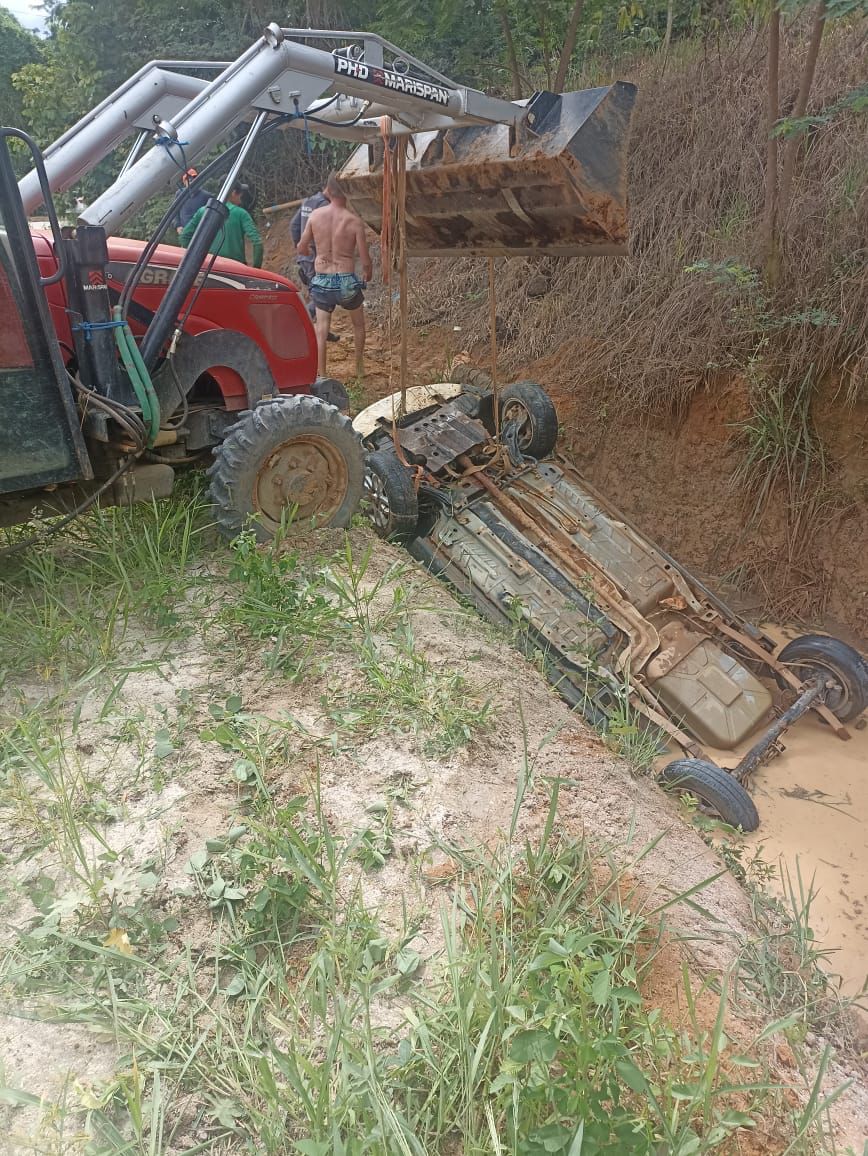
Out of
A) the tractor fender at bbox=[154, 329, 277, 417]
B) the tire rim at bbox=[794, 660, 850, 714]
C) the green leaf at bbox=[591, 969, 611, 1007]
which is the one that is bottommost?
the tire rim at bbox=[794, 660, 850, 714]

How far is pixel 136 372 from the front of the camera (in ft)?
12.4

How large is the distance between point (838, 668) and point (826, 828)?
106 cm

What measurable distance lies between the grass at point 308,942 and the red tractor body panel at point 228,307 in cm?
159

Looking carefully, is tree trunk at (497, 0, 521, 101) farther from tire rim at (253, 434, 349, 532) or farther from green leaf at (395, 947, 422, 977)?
green leaf at (395, 947, 422, 977)

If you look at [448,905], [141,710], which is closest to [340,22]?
[141,710]

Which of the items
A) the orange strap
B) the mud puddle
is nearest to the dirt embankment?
the mud puddle

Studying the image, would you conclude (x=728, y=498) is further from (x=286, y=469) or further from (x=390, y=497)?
(x=286, y=469)

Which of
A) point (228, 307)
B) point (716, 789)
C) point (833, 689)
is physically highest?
point (228, 307)

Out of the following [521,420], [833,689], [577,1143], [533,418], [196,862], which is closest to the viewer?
[577,1143]

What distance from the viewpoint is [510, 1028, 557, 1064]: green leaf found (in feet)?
5.81

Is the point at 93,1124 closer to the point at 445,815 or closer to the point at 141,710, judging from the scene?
the point at 445,815

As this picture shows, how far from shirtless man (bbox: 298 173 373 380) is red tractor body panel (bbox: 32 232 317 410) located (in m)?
2.39

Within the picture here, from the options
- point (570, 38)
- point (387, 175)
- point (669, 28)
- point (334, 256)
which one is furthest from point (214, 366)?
point (669, 28)

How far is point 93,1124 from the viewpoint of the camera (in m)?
1.77
